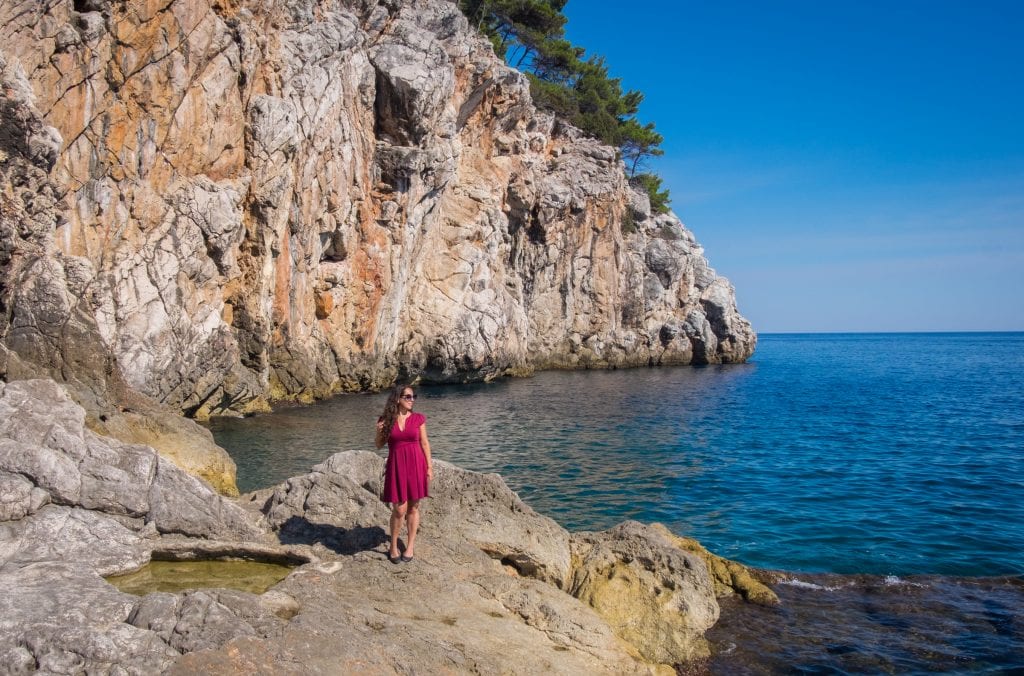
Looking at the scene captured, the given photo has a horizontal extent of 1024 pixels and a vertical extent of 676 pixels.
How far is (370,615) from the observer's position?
6.20m

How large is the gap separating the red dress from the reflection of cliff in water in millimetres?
4225

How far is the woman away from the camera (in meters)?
7.46

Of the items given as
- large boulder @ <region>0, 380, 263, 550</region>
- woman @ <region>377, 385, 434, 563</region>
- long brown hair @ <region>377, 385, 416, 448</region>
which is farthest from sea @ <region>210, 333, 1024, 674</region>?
large boulder @ <region>0, 380, 263, 550</region>

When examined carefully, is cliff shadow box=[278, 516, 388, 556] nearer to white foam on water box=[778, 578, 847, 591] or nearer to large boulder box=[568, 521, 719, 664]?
large boulder box=[568, 521, 719, 664]

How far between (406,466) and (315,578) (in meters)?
1.45

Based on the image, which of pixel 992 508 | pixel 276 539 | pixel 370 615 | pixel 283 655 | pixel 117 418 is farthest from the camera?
pixel 992 508

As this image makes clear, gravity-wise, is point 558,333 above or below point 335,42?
below

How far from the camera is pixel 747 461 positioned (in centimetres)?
2134

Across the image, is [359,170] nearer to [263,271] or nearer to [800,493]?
[263,271]

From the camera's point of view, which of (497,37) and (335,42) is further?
(497,37)

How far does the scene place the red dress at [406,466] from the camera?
746cm

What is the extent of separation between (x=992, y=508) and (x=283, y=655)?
16671mm

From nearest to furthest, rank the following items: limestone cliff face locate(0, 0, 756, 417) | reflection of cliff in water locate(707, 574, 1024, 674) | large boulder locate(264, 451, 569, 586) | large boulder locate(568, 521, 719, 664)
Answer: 1. large boulder locate(264, 451, 569, 586)
2. large boulder locate(568, 521, 719, 664)
3. reflection of cliff in water locate(707, 574, 1024, 674)
4. limestone cliff face locate(0, 0, 756, 417)

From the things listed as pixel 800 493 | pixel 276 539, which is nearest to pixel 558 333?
pixel 800 493
